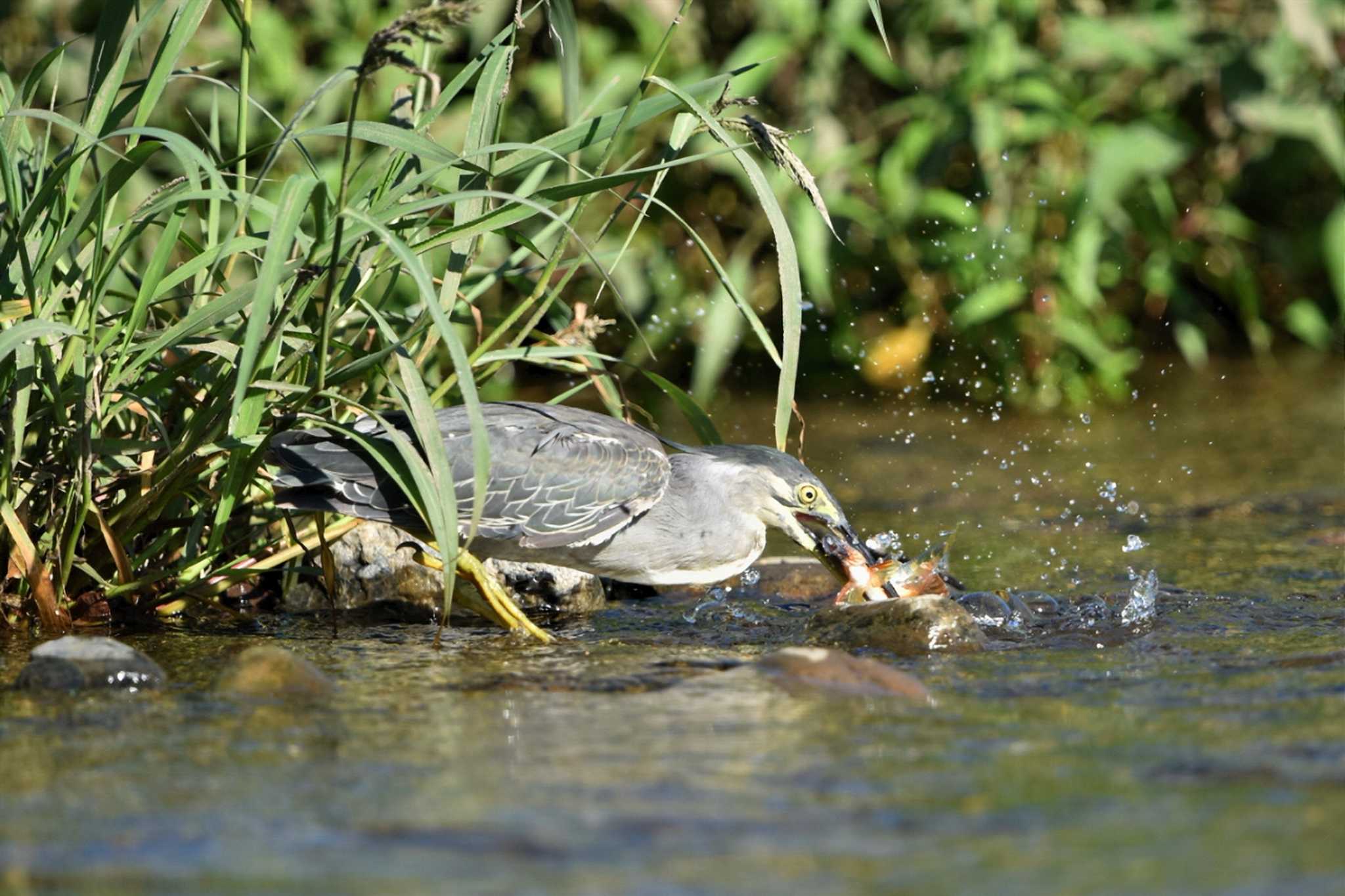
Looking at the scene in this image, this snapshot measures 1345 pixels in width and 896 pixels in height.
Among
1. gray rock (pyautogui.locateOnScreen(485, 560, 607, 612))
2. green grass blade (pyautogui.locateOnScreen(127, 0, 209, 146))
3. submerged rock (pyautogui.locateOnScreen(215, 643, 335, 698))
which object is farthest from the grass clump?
gray rock (pyautogui.locateOnScreen(485, 560, 607, 612))

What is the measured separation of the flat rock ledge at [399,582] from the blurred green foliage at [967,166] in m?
2.33

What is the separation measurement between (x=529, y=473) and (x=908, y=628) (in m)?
1.16

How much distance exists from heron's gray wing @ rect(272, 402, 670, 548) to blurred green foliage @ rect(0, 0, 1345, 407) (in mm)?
2552

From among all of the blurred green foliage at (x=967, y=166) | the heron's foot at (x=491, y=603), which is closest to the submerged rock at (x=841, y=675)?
the heron's foot at (x=491, y=603)

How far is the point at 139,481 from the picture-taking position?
4.19 m

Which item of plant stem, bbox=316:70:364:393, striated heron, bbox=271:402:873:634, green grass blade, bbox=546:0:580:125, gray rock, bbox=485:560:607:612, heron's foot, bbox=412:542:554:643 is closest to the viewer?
plant stem, bbox=316:70:364:393

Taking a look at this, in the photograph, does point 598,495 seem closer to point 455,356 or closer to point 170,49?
point 455,356

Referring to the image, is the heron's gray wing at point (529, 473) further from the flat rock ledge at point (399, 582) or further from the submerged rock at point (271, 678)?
the submerged rock at point (271, 678)

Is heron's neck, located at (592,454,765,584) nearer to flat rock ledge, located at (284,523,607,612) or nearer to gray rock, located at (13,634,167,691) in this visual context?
flat rock ledge, located at (284,523,607,612)

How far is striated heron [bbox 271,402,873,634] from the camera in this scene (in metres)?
4.24

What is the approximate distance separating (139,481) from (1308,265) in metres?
6.34

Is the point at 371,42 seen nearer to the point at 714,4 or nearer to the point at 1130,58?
the point at 1130,58

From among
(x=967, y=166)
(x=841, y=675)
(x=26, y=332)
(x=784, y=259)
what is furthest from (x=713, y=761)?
(x=967, y=166)

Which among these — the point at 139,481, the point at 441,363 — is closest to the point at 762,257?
the point at 441,363
